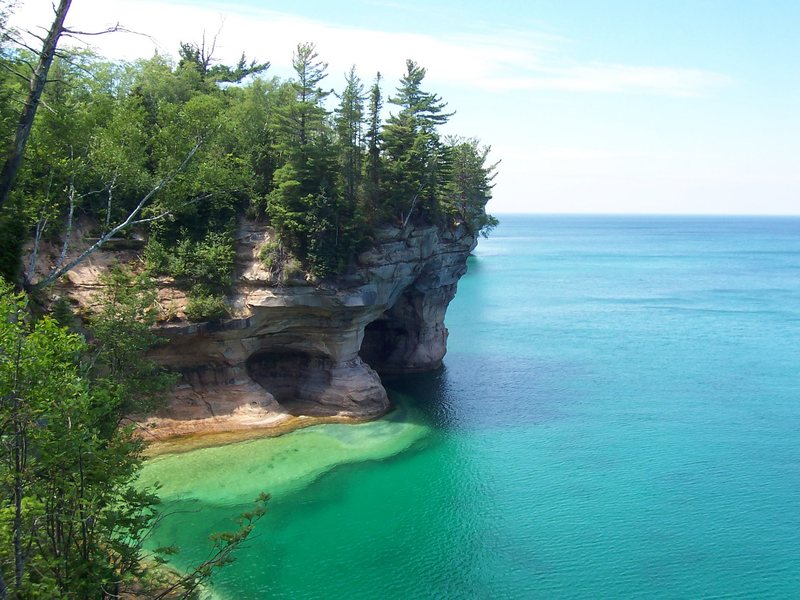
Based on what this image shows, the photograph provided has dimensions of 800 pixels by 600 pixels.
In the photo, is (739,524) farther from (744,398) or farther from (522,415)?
(744,398)

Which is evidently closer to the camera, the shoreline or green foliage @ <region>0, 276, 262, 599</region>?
green foliage @ <region>0, 276, 262, 599</region>

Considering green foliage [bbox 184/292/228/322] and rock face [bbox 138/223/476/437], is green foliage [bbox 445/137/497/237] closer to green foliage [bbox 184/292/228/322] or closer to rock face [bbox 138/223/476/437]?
rock face [bbox 138/223/476/437]

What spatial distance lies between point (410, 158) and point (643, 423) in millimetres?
18231

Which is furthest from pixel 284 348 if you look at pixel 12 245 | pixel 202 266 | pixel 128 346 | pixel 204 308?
pixel 12 245

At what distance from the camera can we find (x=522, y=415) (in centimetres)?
3269

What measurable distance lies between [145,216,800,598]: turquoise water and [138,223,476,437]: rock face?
7.21ft

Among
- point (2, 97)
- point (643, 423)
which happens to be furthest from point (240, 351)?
point (643, 423)

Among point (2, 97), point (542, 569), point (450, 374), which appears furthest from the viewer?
point (450, 374)

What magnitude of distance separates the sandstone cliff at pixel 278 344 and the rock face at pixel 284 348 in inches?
1.9

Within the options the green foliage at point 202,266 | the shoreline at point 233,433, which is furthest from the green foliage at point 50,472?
the green foliage at point 202,266

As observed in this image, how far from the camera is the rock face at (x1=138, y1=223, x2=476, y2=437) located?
29.1 metres

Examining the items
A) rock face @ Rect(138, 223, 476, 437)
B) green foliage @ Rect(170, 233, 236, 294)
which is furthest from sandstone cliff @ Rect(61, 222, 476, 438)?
green foliage @ Rect(170, 233, 236, 294)

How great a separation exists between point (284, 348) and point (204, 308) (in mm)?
5421

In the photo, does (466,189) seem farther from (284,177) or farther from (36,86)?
(36,86)
